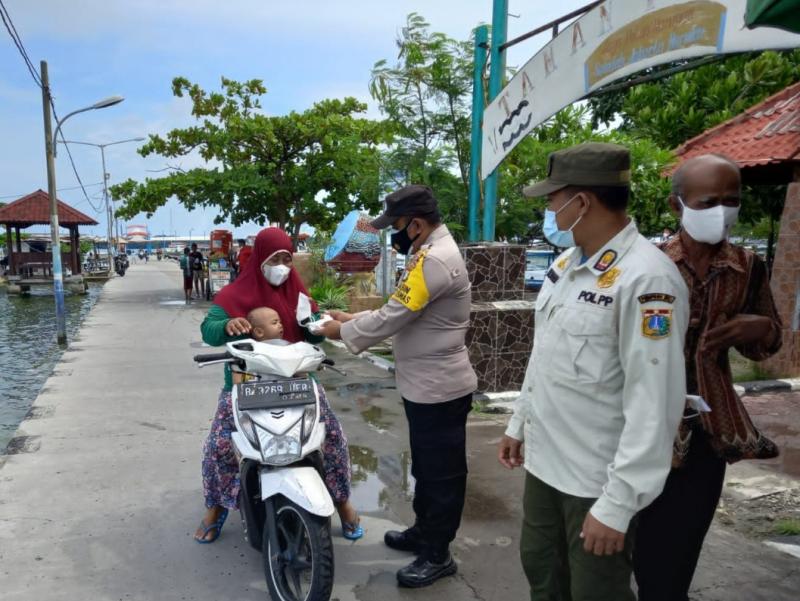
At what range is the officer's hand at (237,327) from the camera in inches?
A: 121

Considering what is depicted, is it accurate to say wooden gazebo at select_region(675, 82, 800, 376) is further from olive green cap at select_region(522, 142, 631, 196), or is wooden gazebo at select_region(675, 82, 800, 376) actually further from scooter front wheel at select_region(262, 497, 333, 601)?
scooter front wheel at select_region(262, 497, 333, 601)

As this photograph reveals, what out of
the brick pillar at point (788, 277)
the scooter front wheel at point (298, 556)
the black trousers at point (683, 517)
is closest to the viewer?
the black trousers at point (683, 517)

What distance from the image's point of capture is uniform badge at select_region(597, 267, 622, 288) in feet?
5.66

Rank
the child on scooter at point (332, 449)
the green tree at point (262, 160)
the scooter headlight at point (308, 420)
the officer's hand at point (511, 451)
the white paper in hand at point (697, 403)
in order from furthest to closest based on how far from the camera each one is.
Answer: the green tree at point (262, 160)
the child on scooter at point (332, 449)
the scooter headlight at point (308, 420)
the officer's hand at point (511, 451)
the white paper in hand at point (697, 403)

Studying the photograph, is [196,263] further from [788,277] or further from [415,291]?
[415,291]

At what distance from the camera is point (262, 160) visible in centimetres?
1742

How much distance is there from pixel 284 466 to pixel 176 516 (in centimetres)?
142

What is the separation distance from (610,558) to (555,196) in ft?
3.40

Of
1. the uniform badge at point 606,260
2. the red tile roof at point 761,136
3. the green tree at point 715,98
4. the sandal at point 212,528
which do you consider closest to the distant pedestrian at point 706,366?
the uniform badge at point 606,260

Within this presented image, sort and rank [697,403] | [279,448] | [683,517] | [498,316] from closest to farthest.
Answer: [697,403]
[683,517]
[279,448]
[498,316]

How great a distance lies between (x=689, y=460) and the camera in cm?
202

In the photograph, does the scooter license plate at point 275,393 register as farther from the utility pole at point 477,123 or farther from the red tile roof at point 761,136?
the red tile roof at point 761,136

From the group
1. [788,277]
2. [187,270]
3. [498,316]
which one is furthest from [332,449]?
[187,270]

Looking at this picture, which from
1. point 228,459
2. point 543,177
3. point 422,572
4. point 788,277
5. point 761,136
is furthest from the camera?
point 543,177
